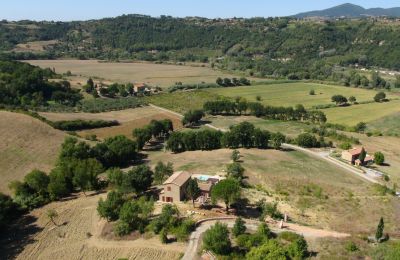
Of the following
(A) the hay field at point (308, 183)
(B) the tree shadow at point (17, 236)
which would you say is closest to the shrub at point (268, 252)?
(A) the hay field at point (308, 183)

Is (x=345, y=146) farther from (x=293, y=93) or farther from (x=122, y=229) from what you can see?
(x=293, y=93)

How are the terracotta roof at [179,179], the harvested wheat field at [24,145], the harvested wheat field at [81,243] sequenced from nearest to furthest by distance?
1. the harvested wheat field at [81,243]
2. the terracotta roof at [179,179]
3. the harvested wheat field at [24,145]

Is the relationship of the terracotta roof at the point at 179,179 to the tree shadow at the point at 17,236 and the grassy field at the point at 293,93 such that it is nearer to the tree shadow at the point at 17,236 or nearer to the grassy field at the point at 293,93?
the tree shadow at the point at 17,236

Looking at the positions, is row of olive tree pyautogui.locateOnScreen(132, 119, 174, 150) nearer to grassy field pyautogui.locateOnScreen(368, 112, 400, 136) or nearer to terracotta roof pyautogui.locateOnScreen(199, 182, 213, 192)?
terracotta roof pyautogui.locateOnScreen(199, 182, 213, 192)

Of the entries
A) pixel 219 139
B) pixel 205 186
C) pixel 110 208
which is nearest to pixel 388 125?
pixel 219 139

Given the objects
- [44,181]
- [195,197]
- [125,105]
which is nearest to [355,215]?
[195,197]

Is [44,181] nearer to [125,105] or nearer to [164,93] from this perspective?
[125,105]
